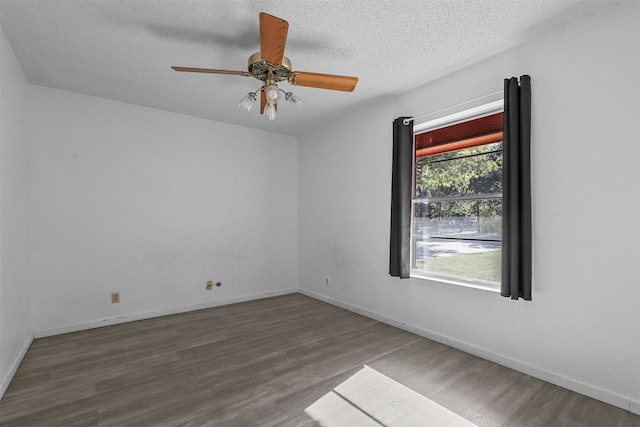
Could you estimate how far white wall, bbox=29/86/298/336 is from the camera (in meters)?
3.34

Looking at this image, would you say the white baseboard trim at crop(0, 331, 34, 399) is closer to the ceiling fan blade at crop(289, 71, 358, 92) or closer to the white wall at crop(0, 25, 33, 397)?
the white wall at crop(0, 25, 33, 397)

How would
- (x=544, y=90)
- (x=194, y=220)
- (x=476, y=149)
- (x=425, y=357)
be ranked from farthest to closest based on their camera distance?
(x=194, y=220)
(x=476, y=149)
(x=425, y=357)
(x=544, y=90)

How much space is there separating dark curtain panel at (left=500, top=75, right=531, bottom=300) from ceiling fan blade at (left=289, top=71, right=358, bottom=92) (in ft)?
4.20

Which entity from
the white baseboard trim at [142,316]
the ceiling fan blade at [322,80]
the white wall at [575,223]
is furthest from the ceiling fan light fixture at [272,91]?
the white baseboard trim at [142,316]

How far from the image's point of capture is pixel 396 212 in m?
3.43

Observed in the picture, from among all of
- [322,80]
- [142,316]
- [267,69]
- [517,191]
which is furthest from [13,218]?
[517,191]

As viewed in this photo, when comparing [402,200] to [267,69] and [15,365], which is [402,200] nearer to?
[267,69]

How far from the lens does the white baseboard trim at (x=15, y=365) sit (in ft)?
7.25

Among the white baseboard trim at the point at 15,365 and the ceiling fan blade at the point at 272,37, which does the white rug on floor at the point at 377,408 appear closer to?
the white baseboard trim at the point at 15,365

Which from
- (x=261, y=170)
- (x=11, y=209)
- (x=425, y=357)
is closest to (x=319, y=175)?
(x=261, y=170)

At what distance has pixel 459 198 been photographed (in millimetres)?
3080

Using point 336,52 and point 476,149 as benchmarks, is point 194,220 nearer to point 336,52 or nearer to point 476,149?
point 336,52

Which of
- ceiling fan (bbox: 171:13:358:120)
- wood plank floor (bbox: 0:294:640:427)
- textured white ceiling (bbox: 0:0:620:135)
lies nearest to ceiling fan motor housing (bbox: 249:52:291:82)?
ceiling fan (bbox: 171:13:358:120)

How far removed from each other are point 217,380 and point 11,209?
84.1 inches
